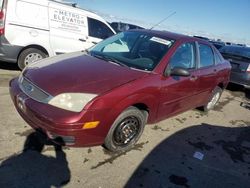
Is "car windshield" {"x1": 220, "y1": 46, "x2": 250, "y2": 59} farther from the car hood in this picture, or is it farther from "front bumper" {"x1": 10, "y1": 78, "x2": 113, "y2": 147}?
"front bumper" {"x1": 10, "y1": 78, "x2": 113, "y2": 147}

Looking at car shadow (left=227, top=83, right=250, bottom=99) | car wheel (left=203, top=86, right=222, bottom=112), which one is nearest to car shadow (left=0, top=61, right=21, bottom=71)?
car wheel (left=203, top=86, right=222, bottom=112)

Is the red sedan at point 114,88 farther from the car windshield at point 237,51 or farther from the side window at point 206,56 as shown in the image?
the car windshield at point 237,51

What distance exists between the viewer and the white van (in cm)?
621

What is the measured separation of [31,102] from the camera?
10.5ft

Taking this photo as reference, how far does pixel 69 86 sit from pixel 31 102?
49 centimetres

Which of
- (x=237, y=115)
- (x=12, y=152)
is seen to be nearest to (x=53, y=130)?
(x=12, y=152)

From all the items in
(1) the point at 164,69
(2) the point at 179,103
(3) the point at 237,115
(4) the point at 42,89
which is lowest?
(3) the point at 237,115

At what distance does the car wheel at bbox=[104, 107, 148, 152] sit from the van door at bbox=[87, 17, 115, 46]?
4.36 m

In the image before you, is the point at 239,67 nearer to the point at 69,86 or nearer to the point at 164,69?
the point at 164,69

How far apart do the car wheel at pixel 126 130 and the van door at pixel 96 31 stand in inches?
172

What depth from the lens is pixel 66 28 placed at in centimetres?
716

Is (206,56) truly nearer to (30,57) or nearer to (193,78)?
(193,78)

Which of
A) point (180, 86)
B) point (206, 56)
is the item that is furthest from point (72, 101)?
point (206, 56)

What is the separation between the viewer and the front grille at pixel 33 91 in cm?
316
